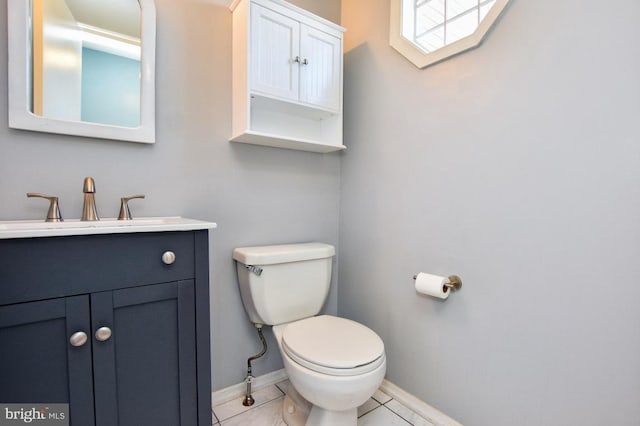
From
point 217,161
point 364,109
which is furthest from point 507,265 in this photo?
point 217,161

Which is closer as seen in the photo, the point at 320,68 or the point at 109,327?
the point at 109,327

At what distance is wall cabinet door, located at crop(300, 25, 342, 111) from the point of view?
155 cm

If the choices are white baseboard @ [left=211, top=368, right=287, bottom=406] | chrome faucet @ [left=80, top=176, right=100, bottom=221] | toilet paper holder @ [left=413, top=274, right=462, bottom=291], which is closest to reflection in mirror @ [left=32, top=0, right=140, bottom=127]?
chrome faucet @ [left=80, top=176, right=100, bottom=221]

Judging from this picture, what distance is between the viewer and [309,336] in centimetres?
130

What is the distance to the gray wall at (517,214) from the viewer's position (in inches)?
36.4

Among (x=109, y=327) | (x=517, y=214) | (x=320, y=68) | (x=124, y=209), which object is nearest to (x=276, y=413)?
(x=109, y=327)

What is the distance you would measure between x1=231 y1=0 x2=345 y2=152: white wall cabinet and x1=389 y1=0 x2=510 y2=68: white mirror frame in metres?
0.30

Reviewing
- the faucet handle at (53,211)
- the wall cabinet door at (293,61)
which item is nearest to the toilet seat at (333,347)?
the faucet handle at (53,211)

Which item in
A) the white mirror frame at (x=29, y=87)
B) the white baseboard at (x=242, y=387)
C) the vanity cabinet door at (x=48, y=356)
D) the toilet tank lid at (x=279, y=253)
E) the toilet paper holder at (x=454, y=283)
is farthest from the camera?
the white baseboard at (x=242, y=387)

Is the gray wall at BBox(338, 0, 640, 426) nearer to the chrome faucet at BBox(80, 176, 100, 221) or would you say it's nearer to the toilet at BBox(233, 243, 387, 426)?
the toilet at BBox(233, 243, 387, 426)

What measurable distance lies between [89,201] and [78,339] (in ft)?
1.74

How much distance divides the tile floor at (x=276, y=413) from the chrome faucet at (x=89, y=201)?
41.1 inches

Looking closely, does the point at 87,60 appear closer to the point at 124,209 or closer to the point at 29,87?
the point at 29,87

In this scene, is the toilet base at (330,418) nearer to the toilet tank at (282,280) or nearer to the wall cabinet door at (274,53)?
the toilet tank at (282,280)
